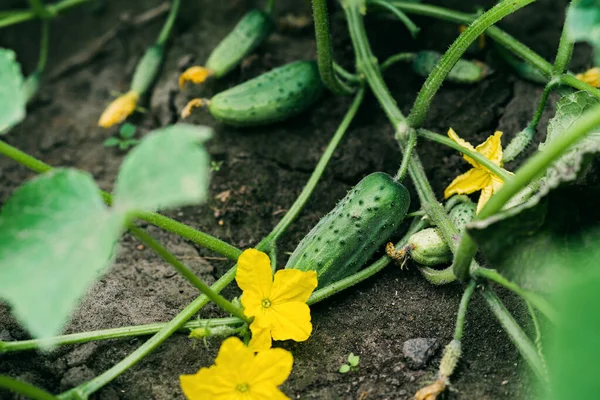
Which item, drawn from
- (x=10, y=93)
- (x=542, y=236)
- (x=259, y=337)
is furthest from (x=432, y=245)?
(x=10, y=93)

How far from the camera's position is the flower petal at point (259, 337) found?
1.82 m

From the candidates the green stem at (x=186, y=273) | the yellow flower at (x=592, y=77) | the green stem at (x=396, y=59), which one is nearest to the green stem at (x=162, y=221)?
the green stem at (x=186, y=273)

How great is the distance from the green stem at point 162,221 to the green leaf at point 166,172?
0.36 meters

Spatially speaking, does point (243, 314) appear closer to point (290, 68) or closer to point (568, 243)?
point (568, 243)

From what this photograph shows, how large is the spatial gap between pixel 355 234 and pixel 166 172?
873 millimetres

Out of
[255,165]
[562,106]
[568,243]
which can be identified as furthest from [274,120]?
[568,243]

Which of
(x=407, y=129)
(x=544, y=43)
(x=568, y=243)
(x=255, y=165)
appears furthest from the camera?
(x=544, y=43)

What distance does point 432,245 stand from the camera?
198 cm

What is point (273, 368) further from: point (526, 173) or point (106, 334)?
point (526, 173)

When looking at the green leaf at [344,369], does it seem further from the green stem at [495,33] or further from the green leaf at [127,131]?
the green leaf at [127,131]

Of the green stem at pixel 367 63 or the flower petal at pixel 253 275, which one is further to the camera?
the green stem at pixel 367 63

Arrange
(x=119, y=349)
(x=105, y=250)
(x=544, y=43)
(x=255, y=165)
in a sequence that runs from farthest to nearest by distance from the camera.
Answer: (x=544, y=43) < (x=255, y=165) < (x=119, y=349) < (x=105, y=250)

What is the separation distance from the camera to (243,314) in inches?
72.3

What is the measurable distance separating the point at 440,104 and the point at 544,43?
582mm
